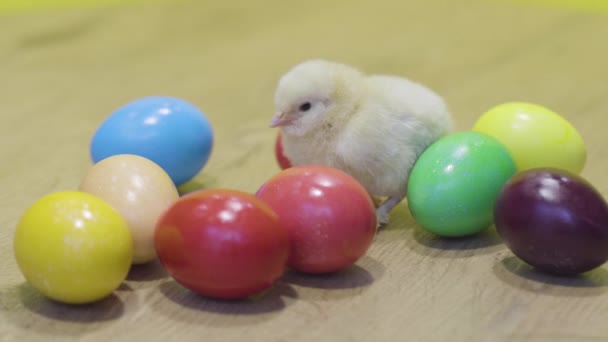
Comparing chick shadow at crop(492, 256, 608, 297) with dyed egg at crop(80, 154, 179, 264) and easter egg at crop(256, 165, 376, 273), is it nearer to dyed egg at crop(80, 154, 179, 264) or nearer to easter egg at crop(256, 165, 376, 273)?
easter egg at crop(256, 165, 376, 273)

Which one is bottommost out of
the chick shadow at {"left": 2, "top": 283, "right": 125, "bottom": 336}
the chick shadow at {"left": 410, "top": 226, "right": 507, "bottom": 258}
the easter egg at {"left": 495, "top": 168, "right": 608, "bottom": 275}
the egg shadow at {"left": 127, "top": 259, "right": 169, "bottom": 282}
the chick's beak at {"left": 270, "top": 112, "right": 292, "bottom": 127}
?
the chick shadow at {"left": 410, "top": 226, "right": 507, "bottom": 258}

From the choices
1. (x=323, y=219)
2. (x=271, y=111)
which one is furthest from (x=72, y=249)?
(x=271, y=111)

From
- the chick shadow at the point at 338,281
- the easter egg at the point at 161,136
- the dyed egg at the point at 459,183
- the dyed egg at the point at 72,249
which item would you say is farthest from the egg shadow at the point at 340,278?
the easter egg at the point at 161,136

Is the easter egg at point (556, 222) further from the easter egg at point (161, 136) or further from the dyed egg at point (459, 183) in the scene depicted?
the easter egg at point (161, 136)

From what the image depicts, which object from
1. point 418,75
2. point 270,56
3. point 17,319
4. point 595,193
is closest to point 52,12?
point 270,56

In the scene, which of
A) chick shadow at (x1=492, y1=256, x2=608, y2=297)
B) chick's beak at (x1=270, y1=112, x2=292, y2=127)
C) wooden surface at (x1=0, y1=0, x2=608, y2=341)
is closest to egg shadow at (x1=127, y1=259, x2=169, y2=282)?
wooden surface at (x1=0, y1=0, x2=608, y2=341)

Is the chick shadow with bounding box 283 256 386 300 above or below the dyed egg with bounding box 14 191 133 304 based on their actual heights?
below

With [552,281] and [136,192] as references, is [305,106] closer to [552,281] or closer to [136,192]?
[136,192]
